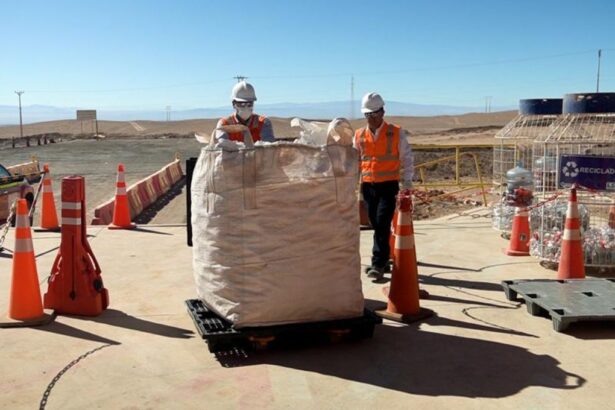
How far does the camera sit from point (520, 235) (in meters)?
8.78

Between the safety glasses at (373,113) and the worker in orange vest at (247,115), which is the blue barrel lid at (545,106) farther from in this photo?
the worker in orange vest at (247,115)

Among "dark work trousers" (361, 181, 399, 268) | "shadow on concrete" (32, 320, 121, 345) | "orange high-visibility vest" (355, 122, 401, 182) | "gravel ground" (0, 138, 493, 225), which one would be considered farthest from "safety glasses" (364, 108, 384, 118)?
"gravel ground" (0, 138, 493, 225)

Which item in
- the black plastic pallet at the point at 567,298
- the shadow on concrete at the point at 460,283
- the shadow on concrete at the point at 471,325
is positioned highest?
the black plastic pallet at the point at 567,298

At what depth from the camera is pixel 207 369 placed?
4895 mm

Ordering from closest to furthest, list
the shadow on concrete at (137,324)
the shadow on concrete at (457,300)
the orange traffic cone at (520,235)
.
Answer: the shadow on concrete at (137,324) → the shadow on concrete at (457,300) → the orange traffic cone at (520,235)

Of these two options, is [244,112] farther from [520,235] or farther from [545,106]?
[545,106]

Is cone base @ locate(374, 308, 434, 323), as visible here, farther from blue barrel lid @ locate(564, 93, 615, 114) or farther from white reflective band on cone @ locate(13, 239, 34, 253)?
blue barrel lid @ locate(564, 93, 615, 114)

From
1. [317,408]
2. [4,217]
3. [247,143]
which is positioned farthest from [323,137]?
[4,217]

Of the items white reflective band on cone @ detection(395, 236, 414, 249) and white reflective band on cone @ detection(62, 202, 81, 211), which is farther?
white reflective band on cone @ detection(62, 202, 81, 211)

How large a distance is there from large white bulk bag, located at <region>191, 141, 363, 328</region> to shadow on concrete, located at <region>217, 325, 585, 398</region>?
29 cm

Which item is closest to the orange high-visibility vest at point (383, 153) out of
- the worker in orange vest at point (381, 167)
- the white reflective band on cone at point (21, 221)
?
the worker in orange vest at point (381, 167)

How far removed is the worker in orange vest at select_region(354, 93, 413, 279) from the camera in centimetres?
Result: 734

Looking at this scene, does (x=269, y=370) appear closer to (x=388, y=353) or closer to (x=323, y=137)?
(x=388, y=353)

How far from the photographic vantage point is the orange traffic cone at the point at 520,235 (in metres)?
8.76
